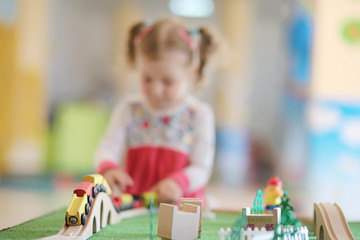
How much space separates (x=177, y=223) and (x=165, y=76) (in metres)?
0.66

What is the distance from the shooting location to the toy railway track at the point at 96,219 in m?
0.97

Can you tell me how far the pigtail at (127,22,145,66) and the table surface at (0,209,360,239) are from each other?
56 cm

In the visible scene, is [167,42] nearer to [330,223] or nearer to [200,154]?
[200,154]

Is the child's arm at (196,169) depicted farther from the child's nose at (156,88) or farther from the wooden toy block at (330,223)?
the wooden toy block at (330,223)

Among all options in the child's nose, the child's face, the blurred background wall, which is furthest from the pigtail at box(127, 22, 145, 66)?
the blurred background wall

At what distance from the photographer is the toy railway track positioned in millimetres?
967

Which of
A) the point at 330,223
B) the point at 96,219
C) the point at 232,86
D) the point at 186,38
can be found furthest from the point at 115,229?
the point at 232,86

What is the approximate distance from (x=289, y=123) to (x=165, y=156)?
2015 millimetres

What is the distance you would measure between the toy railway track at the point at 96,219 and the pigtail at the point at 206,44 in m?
0.61

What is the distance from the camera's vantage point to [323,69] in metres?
2.63

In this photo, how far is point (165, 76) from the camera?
1549 millimetres

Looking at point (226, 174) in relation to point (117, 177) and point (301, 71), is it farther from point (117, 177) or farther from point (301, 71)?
point (117, 177)

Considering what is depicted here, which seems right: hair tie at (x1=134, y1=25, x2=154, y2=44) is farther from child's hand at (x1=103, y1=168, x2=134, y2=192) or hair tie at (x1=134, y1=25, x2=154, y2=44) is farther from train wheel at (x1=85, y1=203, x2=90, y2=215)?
train wheel at (x1=85, y1=203, x2=90, y2=215)

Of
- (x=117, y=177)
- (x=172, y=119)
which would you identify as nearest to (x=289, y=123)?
(x=172, y=119)
